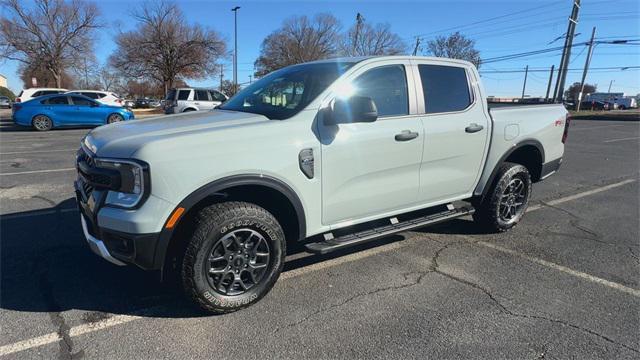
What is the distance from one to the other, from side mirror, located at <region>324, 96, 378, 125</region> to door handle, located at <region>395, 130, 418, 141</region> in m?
0.48

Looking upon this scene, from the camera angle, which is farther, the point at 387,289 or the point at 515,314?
the point at 387,289

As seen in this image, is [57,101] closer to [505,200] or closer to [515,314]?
[505,200]

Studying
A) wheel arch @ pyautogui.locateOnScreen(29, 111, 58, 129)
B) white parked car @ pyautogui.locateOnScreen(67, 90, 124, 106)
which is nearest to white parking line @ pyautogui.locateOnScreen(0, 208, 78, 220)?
wheel arch @ pyautogui.locateOnScreen(29, 111, 58, 129)

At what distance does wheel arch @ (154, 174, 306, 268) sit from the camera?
2.76 meters

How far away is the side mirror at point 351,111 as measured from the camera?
321 cm

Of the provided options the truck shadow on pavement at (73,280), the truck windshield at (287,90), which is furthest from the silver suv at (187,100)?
the truck windshield at (287,90)

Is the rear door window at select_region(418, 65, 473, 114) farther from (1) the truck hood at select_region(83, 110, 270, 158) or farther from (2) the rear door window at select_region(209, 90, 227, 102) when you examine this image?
(2) the rear door window at select_region(209, 90, 227, 102)

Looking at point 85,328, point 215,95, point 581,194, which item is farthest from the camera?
point 215,95

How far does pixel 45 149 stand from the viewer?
11.2 meters

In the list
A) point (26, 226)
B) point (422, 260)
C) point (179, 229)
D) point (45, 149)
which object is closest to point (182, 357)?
point (179, 229)

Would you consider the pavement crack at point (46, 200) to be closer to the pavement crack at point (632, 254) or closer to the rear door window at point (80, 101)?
the pavement crack at point (632, 254)

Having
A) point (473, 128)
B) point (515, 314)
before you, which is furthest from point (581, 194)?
point (515, 314)

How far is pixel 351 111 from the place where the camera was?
3.23m

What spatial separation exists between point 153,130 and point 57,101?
56.1 feet
